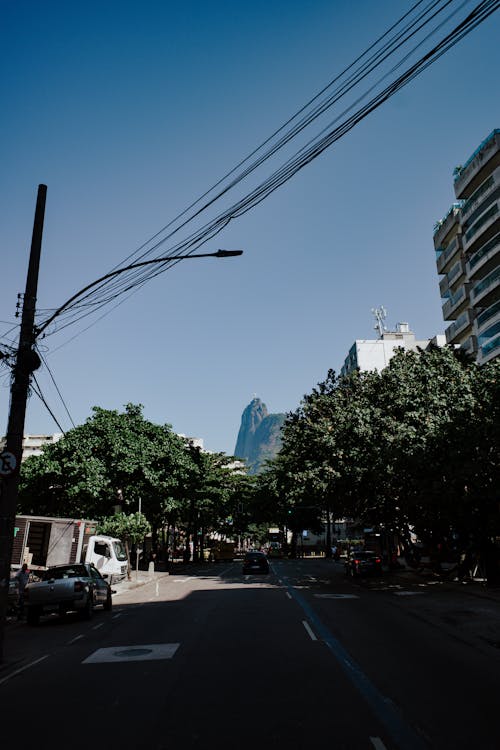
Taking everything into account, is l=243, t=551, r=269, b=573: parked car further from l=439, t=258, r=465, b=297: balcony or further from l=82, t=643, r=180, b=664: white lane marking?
l=439, t=258, r=465, b=297: balcony

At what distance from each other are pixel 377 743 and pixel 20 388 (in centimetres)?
909

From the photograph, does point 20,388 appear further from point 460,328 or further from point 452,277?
point 452,277

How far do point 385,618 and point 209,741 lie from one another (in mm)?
10685

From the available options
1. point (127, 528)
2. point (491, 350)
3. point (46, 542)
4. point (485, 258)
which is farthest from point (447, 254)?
point (46, 542)

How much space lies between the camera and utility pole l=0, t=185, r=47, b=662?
10.7 metres

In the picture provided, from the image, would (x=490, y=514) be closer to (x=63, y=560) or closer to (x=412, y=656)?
(x=412, y=656)

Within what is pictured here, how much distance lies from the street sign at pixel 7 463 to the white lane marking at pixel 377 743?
8158 mm

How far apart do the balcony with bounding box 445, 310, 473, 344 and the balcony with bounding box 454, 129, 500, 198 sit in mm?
10729

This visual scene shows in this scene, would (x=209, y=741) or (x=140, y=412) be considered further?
(x=140, y=412)

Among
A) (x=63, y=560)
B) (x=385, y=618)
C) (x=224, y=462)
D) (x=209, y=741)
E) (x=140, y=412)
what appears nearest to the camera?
(x=209, y=741)

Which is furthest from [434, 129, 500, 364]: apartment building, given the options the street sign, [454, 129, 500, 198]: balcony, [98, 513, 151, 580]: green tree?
the street sign

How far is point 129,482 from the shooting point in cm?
3750

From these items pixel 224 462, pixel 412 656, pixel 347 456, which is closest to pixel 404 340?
pixel 224 462

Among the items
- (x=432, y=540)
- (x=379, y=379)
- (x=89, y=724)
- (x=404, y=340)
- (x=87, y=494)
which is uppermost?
(x=404, y=340)
